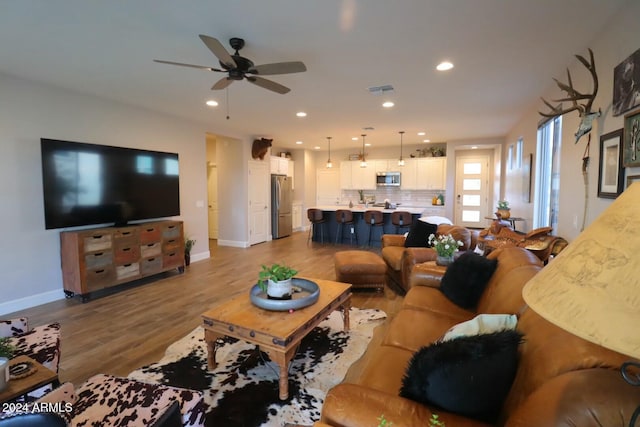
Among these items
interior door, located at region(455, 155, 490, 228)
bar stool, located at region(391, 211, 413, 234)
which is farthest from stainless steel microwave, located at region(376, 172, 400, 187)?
bar stool, located at region(391, 211, 413, 234)

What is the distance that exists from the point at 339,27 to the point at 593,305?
246 cm

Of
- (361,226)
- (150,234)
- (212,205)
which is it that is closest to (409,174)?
(361,226)

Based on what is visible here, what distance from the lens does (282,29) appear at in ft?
7.85

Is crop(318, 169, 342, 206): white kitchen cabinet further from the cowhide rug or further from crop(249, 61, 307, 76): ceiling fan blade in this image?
crop(249, 61, 307, 76): ceiling fan blade

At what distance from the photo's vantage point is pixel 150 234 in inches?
179

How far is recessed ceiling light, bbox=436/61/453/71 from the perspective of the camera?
9.91 ft

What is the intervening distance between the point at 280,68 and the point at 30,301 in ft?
13.3

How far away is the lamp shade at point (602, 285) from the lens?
0.51 metres

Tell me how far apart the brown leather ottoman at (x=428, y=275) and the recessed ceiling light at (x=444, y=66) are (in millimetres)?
2044

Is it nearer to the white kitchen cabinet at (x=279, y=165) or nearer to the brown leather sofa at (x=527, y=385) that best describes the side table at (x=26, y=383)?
the brown leather sofa at (x=527, y=385)

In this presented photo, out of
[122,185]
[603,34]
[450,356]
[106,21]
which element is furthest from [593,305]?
[122,185]

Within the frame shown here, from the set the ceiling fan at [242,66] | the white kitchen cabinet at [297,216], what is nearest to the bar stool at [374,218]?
the white kitchen cabinet at [297,216]

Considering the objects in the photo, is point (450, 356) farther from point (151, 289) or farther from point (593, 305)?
point (151, 289)

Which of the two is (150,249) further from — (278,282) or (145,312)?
(278,282)
